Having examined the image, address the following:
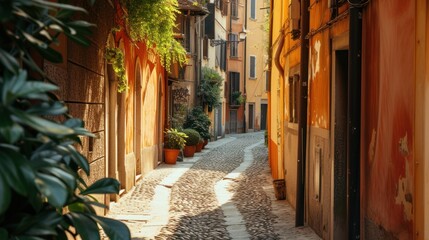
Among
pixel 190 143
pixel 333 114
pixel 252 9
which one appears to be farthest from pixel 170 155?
pixel 252 9

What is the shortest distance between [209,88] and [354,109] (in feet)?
85.0

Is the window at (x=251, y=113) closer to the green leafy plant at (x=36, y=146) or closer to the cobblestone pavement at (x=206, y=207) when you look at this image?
the cobblestone pavement at (x=206, y=207)

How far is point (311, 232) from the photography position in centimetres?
920

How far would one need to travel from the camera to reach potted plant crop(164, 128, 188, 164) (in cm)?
2091

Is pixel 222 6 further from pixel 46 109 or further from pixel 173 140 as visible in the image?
pixel 46 109

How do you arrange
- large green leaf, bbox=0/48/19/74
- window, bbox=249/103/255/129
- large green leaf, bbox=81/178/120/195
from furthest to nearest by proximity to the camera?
window, bbox=249/103/255/129
large green leaf, bbox=81/178/120/195
large green leaf, bbox=0/48/19/74

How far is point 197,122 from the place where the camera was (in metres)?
27.6

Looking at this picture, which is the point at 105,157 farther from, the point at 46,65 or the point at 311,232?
the point at 46,65

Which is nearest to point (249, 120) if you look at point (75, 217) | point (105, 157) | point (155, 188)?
point (155, 188)

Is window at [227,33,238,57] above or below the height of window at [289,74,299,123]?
above

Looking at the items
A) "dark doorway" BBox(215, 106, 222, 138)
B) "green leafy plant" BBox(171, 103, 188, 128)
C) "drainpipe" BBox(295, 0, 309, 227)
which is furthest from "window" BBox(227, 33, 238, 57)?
"drainpipe" BBox(295, 0, 309, 227)

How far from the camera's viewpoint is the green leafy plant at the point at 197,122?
27.6 m

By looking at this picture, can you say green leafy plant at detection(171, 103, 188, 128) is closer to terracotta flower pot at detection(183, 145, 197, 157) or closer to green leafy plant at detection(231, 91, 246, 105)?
terracotta flower pot at detection(183, 145, 197, 157)

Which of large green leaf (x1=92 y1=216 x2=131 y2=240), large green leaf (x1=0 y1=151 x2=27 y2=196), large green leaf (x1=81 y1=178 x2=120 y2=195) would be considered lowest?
large green leaf (x1=92 y1=216 x2=131 y2=240)
